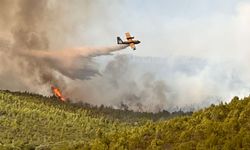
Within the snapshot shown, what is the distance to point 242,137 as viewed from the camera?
129m

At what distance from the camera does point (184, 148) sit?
142750 millimetres

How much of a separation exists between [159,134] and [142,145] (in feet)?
23.1

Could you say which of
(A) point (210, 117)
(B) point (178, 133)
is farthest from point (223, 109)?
(B) point (178, 133)

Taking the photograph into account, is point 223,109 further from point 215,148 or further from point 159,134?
point 215,148

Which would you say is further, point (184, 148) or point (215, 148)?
point (184, 148)

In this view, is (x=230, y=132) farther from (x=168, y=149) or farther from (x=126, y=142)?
(x=126, y=142)

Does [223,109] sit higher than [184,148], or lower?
higher

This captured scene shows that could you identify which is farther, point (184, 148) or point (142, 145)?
point (142, 145)

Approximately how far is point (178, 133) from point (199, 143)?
2629cm

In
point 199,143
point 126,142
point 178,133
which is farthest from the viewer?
point 126,142

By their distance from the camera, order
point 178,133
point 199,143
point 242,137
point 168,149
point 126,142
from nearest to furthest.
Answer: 1. point 242,137
2. point 199,143
3. point 168,149
4. point 178,133
5. point 126,142

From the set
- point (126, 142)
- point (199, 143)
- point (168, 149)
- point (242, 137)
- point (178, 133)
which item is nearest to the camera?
point (242, 137)

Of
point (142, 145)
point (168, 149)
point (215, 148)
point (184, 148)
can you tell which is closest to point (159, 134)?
point (142, 145)

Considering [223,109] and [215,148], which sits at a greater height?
[223,109]
